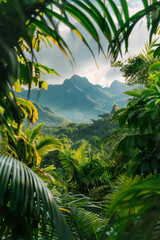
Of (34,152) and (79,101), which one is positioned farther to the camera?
(79,101)

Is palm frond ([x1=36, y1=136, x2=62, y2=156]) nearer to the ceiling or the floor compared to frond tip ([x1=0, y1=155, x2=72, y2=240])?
nearer to the ceiling

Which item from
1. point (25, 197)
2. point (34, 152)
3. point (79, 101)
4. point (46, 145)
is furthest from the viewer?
point (79, 101)

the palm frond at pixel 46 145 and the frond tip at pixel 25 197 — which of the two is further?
the palm frond at pixel 46 145

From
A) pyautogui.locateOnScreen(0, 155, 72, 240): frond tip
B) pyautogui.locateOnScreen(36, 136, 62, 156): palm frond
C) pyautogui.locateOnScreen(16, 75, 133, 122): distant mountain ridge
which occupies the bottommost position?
pyautogui.locateOnScreen(0, 155, 72, 240): frond tip

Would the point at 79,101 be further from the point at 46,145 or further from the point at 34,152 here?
the point at 34,152

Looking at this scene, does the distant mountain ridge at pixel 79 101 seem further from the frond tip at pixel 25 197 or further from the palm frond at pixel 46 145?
the frond tip at pixel 25 197

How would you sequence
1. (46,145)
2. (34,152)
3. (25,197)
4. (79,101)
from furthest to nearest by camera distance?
(79,101) < (46,145) < (34,152) < (25,197)

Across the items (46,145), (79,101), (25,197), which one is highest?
(79,101)

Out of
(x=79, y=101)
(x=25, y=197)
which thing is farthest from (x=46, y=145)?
(x=79, y=101)

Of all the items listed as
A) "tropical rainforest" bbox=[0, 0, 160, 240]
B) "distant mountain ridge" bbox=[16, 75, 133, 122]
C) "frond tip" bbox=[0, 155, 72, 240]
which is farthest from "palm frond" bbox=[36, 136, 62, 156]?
"distant mountain ridge" bbox=[16, 75, 133, 122]

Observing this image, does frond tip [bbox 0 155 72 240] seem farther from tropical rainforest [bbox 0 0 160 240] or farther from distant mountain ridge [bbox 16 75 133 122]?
distant mountain ridge [bbox 16 75 133 122]

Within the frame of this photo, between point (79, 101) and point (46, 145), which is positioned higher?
point (79, 101)

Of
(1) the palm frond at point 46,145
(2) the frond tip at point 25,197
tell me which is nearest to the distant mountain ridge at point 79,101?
(1) the palm frond at point 46,145

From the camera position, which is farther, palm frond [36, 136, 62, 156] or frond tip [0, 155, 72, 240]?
palm frond [36, 136, 62, 156]
